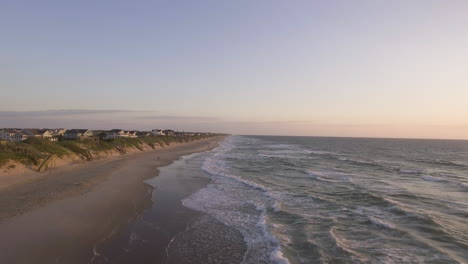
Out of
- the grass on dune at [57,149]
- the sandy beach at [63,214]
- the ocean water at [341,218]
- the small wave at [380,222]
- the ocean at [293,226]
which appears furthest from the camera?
the grass on dune at [57,149]

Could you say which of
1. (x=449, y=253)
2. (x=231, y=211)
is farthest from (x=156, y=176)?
(x=449, y=253)

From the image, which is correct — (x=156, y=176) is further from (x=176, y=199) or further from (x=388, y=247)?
(x=388, y=247)

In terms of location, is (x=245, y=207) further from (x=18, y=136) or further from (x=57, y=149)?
(x=18, y=136)

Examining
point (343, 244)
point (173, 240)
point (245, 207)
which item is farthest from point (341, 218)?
point (173, 240)

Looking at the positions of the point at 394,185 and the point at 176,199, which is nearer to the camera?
the point at 176,199

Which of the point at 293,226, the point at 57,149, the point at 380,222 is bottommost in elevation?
the point at 293,226

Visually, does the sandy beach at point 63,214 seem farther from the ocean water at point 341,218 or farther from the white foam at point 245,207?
the ocean water at point 341,218

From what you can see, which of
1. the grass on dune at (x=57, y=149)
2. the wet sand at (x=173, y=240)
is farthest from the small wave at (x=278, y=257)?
the grass on dune at (x=57, y=149)

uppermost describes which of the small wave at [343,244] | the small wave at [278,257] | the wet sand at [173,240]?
the small wave at [343,244]
